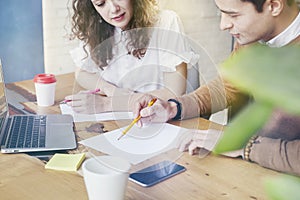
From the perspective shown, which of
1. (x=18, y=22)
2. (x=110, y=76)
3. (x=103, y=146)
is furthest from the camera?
(x=18, y=22)

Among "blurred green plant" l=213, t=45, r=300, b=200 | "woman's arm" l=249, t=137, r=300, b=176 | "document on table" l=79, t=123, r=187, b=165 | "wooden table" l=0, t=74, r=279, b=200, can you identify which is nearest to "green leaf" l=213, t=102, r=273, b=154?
"blurred green plant" l=213, t=45, r=300, b=200

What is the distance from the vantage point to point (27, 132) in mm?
1289

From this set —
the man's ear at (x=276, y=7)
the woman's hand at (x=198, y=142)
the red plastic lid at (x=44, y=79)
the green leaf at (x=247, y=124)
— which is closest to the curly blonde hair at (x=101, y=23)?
the red plastic lid at (x=44, y=79)

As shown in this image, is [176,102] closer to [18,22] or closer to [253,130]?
[253,130]

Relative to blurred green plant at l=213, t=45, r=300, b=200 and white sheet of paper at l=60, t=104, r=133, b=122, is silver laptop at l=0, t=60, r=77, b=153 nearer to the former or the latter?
white sheet of paper at l=60, t=104, r=133, b=122

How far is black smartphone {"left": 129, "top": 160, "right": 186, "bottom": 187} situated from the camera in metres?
1.00

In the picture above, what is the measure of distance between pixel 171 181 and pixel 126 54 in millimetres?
618

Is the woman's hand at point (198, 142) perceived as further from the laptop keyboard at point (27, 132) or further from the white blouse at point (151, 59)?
the laptop keyboard at point (27, 132)

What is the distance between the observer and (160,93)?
1.56 meters

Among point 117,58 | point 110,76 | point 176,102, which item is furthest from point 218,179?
point 110,76

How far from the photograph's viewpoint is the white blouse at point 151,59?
1.32 metres

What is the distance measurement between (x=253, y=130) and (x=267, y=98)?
6cm

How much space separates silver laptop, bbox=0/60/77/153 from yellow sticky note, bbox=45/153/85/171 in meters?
0.06

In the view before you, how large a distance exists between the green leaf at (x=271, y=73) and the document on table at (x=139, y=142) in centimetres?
81
